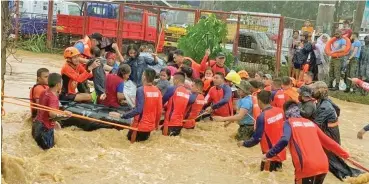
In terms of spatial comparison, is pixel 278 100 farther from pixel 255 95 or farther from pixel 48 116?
pixel 48 116

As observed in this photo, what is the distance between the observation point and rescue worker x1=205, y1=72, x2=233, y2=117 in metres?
9.76

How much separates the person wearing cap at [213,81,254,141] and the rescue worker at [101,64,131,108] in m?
1.66

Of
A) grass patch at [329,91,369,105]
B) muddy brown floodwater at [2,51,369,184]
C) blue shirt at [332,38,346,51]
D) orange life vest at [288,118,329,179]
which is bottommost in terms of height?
grass patch at [329,91,369,105]

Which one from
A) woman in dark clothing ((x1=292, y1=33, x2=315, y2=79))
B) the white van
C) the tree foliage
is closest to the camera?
the tree foliage

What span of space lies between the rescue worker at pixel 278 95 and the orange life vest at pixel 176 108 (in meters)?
1.38

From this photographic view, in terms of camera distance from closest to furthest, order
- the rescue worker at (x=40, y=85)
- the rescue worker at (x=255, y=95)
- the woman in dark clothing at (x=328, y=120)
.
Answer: the woman in dark clothing at (x=328, y=120)
the rescue worker at (x=40, y=85)
the rescue worker at (x=255, y=95)

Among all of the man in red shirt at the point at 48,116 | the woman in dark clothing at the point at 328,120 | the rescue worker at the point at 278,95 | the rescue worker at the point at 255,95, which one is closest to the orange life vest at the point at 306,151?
the woman in dark clothing at the point at 328,120

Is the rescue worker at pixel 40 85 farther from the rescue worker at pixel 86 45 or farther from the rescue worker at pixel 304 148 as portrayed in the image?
the rescue worker at pixel 304 148

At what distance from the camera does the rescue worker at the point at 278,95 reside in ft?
29.7

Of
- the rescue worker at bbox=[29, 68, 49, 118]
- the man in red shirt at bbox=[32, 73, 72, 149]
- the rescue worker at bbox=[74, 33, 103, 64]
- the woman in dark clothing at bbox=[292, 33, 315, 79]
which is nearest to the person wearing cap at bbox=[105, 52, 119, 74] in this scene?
the rescue worker at bbox=[74, 33, 103, 64]

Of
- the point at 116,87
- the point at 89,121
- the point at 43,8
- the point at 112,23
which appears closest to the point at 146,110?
the point at 89,121

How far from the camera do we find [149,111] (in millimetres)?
8438

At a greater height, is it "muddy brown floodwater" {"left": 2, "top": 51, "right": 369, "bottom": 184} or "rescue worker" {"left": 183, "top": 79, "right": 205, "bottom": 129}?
"rescue worker" {"left": 183, "top": 79, "right": 205, "bottom": 129}

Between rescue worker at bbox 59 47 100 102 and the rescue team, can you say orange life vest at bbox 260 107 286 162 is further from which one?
rescue worker at bbox 59 47 100 102
